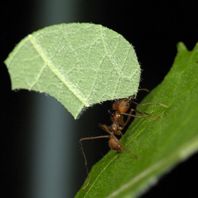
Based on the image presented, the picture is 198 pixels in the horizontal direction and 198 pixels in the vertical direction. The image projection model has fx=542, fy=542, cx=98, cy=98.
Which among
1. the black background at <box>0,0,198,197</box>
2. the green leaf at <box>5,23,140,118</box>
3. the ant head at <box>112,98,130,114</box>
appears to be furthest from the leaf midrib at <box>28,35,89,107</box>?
the black background at <box>0,0,198,197</box>

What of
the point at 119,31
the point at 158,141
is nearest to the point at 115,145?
the point at 158,141

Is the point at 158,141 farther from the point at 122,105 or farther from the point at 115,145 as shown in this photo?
the point at 122,105

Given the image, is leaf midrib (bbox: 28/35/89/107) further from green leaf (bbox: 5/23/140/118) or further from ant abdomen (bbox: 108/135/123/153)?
ant abdomen (bbox: 108/135/123/153)

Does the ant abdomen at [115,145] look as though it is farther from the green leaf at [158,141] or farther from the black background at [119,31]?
the black background at [119,31]

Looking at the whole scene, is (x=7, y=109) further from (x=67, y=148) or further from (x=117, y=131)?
(x=117, y=131)

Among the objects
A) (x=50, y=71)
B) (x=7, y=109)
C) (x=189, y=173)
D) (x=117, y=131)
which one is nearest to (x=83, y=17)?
(x=7, y=109)

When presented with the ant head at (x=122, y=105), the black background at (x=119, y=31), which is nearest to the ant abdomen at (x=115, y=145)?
the ant head at (x=122, y=105)
